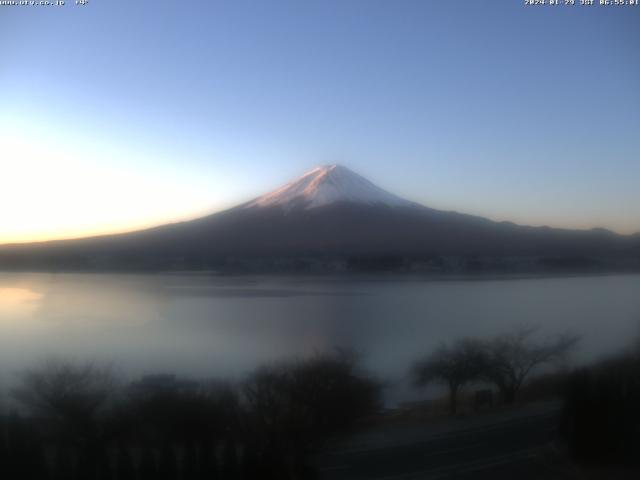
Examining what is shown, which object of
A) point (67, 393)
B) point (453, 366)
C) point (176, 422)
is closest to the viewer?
point (176, 422)

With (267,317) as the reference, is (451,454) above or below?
below

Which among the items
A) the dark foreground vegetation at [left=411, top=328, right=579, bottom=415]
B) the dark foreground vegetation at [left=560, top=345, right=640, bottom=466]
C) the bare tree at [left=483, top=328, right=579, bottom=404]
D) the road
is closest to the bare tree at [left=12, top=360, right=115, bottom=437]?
the road

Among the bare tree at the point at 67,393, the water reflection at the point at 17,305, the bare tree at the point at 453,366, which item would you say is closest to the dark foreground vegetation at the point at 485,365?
the bare tree at the point at 453,366

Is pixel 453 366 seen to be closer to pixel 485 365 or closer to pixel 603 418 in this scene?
pixel 485 365

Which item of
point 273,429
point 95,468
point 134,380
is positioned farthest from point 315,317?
point 95,468

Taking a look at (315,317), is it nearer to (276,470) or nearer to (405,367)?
(405,367)

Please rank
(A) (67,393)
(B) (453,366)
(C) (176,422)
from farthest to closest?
(B) (453,366)
(A) (67,393)
(C) (176,422)

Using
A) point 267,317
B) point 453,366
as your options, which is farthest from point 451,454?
point 267,317

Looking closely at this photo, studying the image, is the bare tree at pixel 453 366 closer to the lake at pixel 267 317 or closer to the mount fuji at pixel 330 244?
the lake at pixel 267 317
